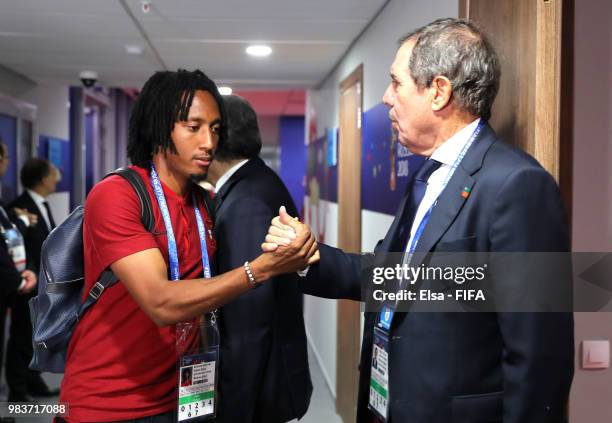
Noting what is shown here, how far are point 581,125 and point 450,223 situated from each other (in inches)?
27.7

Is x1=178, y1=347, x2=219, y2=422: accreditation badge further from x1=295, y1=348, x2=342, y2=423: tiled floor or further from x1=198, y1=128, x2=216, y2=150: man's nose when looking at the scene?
x1=295, y1=348, x2=342, y2=423: tiled floor

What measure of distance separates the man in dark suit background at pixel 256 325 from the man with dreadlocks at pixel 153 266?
248 mm

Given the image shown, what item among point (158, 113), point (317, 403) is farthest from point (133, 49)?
point (158, 113)

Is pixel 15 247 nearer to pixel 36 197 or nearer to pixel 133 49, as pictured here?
pixel 36 197

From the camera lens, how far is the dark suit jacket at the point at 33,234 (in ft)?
13.8

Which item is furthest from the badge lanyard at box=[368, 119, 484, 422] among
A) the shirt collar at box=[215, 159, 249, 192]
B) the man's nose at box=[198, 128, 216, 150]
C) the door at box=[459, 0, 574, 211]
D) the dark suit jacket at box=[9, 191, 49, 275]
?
the dark suit jacket at box=[9, 191, 49, 275]

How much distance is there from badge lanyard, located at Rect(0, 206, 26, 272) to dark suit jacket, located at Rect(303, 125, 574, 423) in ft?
9.44

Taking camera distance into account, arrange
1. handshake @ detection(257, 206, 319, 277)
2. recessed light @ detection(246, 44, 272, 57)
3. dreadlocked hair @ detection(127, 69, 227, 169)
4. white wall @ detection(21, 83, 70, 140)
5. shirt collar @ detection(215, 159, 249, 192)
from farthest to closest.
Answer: white wall @ detection(21, 83, 70, 140) → recessed light @ detection(246, 44, 272, 57) → shirt collar @ detection(215, 159, 249, 192) → dreadlocked hair @ detection(127, 69, 227, 169) → handshake @ detection(257, 206, 319, 277)

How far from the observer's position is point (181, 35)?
4211 mm

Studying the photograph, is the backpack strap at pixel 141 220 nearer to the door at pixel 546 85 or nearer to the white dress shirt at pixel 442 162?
the white dress shirt at pixel 442 162

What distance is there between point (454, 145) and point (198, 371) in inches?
33.6

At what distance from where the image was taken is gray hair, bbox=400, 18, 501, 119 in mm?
1445

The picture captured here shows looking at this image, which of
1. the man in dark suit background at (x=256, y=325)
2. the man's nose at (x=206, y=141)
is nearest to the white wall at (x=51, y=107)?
the man in dark suit background at (x=256, y=325)

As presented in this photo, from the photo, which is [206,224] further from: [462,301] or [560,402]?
[560,402]
